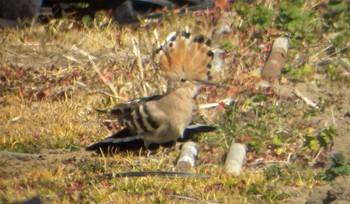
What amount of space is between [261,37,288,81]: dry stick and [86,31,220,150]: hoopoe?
78 cm

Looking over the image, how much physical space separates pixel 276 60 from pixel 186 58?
125cm

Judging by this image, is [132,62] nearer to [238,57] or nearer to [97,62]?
[97,62]

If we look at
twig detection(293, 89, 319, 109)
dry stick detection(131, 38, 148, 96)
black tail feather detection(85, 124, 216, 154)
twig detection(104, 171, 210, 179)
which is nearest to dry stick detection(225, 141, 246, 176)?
twig detection(104, 171, 210, 179)

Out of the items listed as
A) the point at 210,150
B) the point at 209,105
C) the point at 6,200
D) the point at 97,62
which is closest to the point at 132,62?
the point at 97,62

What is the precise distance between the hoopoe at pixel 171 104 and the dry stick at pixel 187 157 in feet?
0.42

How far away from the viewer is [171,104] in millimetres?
6645

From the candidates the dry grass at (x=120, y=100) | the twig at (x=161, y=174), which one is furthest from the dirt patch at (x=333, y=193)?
the twig at (x=161, y=174)

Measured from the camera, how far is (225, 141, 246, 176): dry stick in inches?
234

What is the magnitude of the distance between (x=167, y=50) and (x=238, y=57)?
1194 mm

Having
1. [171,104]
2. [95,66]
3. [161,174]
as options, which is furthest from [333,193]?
[95,66]

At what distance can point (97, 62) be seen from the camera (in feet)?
26.1

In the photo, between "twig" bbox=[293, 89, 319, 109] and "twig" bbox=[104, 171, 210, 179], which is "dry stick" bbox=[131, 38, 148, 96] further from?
"twig" bbox=[104, 171, 210, 179]

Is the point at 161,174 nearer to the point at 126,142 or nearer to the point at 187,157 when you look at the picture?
the point at 187,157

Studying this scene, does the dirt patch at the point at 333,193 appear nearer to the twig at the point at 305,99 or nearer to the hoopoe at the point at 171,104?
the hoopoe at the point at 171,104
